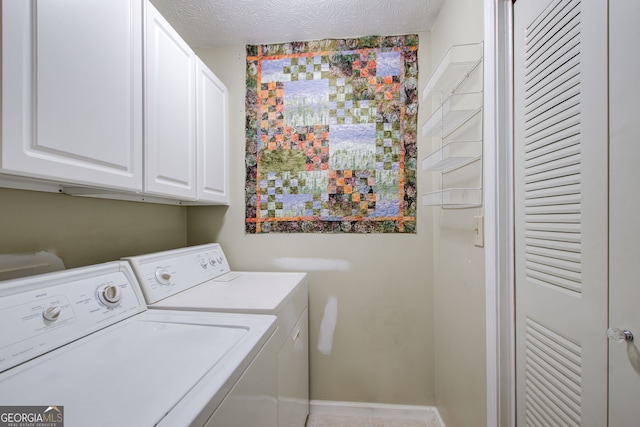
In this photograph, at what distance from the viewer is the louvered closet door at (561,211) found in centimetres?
67

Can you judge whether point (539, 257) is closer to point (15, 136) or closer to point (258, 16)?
point (15, 136)

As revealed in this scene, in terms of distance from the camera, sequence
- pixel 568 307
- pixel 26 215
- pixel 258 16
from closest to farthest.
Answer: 1. pixel 568 307
2. pixel 26 215
3. pixel 258 16

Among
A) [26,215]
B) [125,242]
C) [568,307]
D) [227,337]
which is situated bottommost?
[227,337]

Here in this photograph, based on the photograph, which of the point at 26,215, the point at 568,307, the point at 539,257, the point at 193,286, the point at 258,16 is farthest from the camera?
the point at 258,16

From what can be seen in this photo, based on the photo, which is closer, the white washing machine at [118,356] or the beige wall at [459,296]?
the white washing machine at [118,356]

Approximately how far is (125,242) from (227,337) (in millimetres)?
965

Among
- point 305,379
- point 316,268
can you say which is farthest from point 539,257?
point 305,379

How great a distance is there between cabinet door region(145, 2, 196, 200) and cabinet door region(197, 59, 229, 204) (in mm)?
75

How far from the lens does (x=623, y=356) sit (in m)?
0.61

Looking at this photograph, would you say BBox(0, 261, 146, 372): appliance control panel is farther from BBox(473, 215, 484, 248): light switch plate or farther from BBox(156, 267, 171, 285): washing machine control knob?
BBox(473, 215, 484, 248): light switch plate

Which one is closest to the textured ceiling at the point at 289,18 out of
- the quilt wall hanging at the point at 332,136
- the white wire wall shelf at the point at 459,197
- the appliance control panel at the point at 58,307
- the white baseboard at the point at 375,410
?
the quilt wall hanging at the point at 332,136

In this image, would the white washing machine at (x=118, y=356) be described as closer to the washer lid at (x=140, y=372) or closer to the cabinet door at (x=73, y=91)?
the washer lid at (x=140, y=372)

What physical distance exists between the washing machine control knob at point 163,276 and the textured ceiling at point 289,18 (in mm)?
1518

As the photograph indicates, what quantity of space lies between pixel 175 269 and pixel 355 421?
58.9 inches
